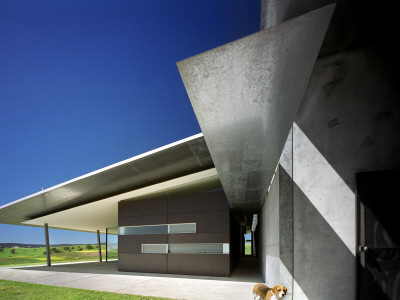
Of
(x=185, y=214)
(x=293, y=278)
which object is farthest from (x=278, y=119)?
(x=185, y=214)

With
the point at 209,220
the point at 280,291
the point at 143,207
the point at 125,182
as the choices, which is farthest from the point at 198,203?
the point at 280,291

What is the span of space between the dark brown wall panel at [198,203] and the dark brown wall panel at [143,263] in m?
2.66

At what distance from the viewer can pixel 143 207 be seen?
45.4ft

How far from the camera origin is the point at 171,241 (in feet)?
41.1

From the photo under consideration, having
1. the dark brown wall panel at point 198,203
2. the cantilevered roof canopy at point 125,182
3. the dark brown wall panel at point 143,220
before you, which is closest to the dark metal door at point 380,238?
the cantilevered roof canopy at point 125,182

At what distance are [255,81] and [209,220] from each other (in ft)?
34.8

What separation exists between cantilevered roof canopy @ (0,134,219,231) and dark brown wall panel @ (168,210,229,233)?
1549 mm

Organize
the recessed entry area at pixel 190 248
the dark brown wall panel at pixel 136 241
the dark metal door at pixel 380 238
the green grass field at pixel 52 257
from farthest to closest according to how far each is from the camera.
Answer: the green grass field at pixel 52 257 → the dark brown wall panel at pixel 136 241 → the recessed entry area at pixel 190 248 → the dark metal door at pixel 380 238

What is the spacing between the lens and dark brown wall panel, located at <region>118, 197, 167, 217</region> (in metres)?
13.3

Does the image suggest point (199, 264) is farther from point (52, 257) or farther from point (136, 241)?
point (52, 257)

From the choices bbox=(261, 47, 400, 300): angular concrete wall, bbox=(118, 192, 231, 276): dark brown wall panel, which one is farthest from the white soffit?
bbox=(261, 47, 400, 300): angular concrete wall

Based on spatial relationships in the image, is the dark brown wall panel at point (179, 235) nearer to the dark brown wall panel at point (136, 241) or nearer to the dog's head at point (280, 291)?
the dark brown wall panel at point (136, 241)

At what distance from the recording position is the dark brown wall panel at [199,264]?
11.2 m

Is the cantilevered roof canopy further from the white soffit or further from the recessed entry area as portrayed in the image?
the recessed entry area
